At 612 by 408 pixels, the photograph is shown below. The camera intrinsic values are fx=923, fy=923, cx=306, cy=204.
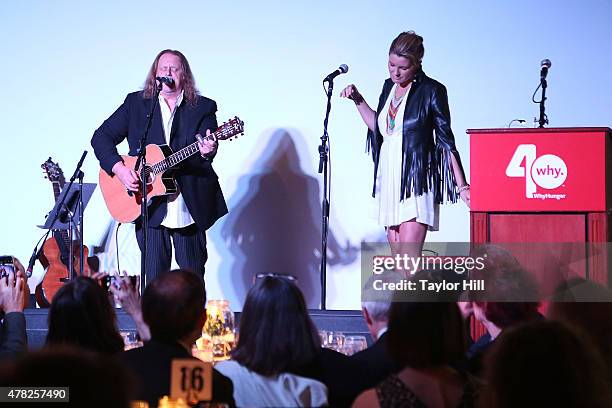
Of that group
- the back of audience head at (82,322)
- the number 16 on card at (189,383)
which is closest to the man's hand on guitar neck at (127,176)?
the back of audience head at (82,322)

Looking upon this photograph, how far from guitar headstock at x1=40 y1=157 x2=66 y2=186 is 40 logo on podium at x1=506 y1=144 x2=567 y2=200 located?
139 inches

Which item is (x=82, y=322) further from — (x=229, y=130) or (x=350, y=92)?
(x=350, y=92)

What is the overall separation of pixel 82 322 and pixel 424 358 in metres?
1.10

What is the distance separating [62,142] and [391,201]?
279cm

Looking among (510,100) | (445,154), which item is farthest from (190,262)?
(510,100)

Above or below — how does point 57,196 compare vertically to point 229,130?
below

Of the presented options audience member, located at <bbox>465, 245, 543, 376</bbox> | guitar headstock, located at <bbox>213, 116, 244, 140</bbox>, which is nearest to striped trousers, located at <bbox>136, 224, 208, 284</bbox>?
guitar headstock, located at <bbox>213, 116, 244, 140</bbox>

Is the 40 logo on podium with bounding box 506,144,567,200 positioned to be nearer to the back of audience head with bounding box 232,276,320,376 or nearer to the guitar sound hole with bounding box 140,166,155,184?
the guitar sound hole with bounding box 140,166,155,184

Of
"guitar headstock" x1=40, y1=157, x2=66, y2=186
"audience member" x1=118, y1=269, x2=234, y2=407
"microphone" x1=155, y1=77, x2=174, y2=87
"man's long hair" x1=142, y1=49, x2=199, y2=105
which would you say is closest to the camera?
"audience member" x1=118, y1=269, x2=234, y2=407

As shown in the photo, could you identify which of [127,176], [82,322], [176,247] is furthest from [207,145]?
[82,322]

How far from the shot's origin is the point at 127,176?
5.36 meters

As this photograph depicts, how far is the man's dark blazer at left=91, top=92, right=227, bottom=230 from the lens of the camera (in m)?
5.36

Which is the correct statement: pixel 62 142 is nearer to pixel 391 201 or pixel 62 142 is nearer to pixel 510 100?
pixel 391 201

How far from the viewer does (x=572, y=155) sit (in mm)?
4555
